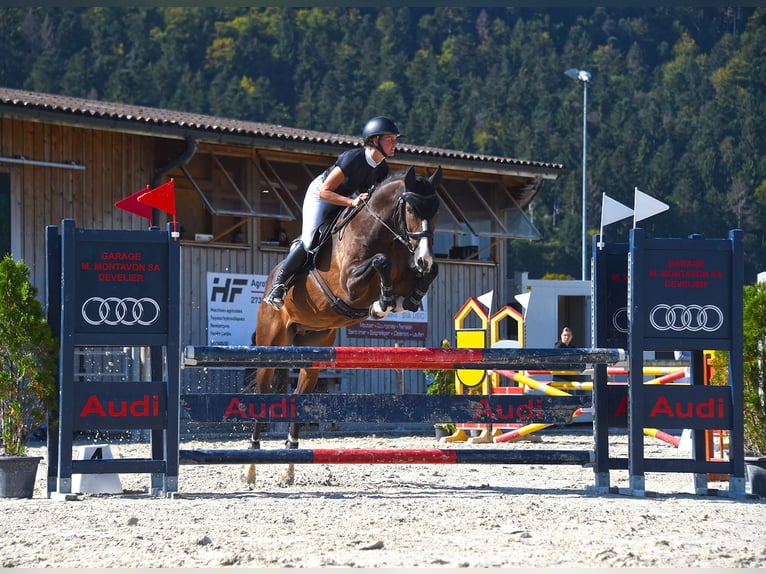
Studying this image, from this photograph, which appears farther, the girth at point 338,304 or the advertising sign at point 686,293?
the girth at point 338,304

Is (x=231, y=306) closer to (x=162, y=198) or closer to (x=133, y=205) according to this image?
(x=133, y=205)

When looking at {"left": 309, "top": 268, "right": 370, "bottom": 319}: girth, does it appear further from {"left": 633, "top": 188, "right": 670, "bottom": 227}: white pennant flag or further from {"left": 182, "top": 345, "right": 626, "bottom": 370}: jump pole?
{"left": 633, "top": 188, "right": 670, "bottom": 227}: white pennant flag

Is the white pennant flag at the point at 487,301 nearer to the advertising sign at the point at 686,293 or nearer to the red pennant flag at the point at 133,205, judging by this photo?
the red pennant flag at the point at 133,205

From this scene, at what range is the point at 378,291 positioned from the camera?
7379 millimetres

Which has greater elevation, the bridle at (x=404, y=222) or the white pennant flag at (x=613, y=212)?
the white pennant flag at (x=613, y=212)

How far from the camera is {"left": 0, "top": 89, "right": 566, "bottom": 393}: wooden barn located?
14688 millimetres

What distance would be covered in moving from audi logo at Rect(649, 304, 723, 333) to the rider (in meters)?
1.90

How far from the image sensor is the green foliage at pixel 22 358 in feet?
22.3

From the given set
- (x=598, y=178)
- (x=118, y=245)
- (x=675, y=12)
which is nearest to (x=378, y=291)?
(x=118, y=245)

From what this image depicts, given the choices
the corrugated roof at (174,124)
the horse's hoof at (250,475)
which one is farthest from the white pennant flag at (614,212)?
the corrugated roof at (174,124)

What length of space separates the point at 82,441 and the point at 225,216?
15.0 feet

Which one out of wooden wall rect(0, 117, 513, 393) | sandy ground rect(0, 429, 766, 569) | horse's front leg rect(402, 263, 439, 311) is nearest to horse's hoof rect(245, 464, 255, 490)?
sandy ground rect(0, 429, 766, 569)

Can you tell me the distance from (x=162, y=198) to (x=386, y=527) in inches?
147

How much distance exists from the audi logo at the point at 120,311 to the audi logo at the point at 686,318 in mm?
2832
